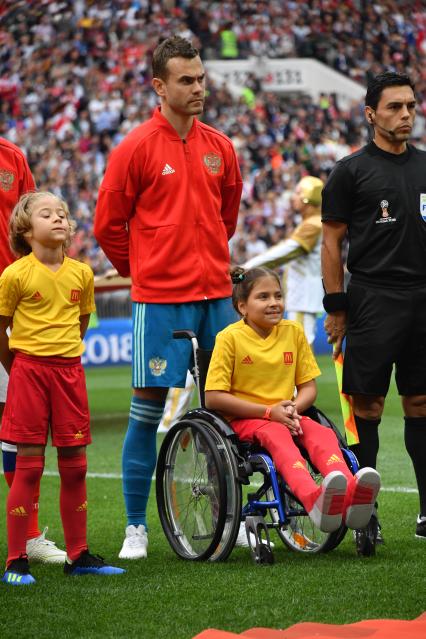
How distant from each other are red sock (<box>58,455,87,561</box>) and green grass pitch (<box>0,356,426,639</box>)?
145 millimetres

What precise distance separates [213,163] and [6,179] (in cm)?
94

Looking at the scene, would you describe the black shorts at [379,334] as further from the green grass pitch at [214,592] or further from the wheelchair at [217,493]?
the green grass pitch at [214,592]

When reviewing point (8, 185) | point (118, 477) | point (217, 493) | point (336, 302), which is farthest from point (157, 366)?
point (118, 477)

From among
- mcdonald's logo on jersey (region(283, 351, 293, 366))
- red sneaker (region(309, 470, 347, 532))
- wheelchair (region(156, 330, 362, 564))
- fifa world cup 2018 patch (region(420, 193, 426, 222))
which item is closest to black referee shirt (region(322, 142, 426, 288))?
fifa world cup 2018 patch (region(420, 193, 426, 222))

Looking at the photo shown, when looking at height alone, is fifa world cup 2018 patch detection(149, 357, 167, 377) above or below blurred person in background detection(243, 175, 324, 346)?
below

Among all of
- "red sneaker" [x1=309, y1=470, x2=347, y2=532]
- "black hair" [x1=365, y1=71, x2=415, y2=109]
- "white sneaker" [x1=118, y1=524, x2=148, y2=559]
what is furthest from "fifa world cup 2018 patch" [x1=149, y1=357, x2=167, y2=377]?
"black hair" [x1=365, y1=71, x2=415, y2=109]

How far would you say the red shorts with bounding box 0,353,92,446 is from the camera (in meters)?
5.20

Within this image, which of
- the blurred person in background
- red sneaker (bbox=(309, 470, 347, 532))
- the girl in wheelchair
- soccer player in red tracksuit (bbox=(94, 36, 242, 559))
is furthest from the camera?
the blurred person in background

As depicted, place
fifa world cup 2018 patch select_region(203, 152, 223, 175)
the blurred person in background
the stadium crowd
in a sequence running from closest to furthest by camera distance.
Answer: fifa world cup 2018 patch select_region(203, 152, 223, 175)
the blurred person in background
the stadium crowd

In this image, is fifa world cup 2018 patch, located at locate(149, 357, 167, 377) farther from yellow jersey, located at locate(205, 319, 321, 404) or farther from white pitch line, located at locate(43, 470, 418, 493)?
white pitch line, located at locate(43, 470, 418, 493)

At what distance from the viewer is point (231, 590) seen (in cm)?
483

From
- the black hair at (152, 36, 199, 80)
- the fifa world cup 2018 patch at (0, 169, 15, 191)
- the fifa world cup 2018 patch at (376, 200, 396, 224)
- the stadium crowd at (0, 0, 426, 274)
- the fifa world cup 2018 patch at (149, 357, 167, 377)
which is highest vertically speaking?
the stadium crowd at (0, 0, 426, 274)

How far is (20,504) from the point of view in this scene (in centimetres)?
527

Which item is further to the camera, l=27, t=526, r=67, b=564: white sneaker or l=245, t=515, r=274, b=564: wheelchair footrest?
l=27, t=526, r=67, b=564: white sneaker
